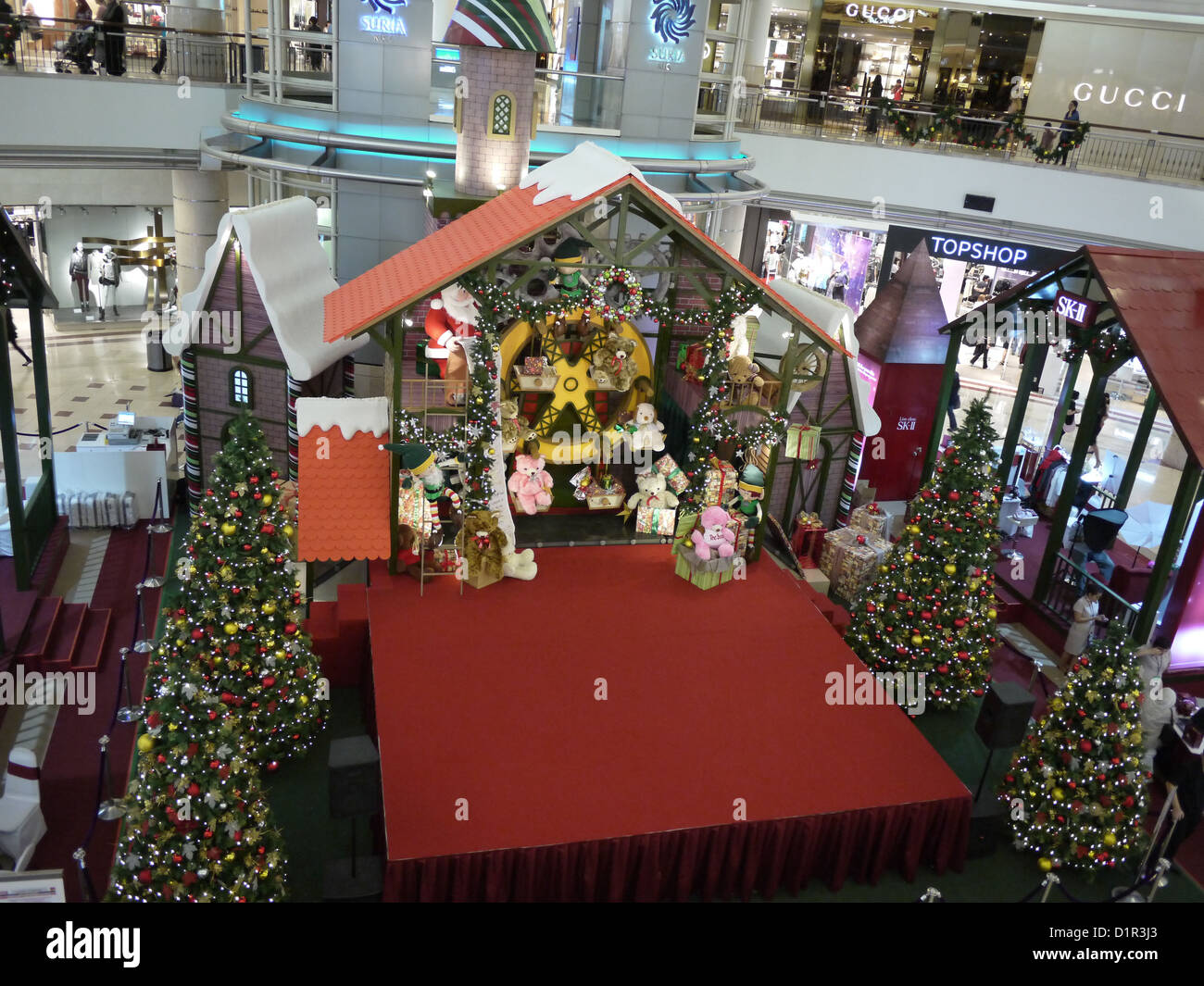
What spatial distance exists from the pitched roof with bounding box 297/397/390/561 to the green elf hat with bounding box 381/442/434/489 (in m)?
0.45

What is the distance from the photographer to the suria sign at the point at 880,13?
23.5 metres

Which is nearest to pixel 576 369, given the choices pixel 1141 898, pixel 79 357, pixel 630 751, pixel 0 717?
pixel 630 751

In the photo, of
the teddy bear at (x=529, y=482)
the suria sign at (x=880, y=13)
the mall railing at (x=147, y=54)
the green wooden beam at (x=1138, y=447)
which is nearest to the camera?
the teddy bear at (x=529, y=482)

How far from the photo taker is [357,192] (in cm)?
1437

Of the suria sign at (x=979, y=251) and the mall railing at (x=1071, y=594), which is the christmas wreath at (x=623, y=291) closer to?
the mall railing at (x=1071, y=594)

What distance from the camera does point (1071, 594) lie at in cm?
1148

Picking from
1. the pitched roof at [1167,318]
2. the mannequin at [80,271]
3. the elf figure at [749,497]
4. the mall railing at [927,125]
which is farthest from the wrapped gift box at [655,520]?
the mannequin at [80,271]

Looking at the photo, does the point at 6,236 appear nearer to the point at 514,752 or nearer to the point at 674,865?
the point at 514,752

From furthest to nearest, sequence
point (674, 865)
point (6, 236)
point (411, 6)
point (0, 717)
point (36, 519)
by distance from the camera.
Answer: point (411, 6) < point (36, 519) < point (6, 236) < point (0, 717) < point (674, 865)

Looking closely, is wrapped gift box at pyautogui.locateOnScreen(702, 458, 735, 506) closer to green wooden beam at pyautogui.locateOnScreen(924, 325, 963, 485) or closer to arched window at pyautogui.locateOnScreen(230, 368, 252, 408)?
green wooden beam at pyautogui.locateOnScreen(924, 325, 963, 485)

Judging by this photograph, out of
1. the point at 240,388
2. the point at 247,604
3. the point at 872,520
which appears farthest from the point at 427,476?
the point at 872,520

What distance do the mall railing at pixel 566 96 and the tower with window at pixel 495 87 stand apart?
3661mm

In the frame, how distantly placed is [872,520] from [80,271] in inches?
632

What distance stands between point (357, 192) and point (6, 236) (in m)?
5.89
